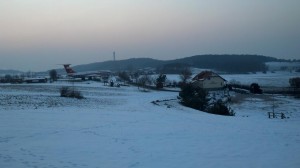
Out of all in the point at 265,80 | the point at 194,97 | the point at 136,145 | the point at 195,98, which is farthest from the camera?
the point at 265,80

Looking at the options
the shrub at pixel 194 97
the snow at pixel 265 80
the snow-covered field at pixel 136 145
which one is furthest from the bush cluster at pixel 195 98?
the snow at pixel 265 80

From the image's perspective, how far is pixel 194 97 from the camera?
3544cm

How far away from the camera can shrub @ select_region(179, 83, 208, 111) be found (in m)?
34.7

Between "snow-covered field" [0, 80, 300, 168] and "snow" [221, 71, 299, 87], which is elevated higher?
"snow" [221, 71, 299, 87]

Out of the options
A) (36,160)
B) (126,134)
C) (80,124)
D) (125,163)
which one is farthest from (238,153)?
(80,124)

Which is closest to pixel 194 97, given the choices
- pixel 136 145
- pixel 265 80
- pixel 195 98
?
pixel 195 98

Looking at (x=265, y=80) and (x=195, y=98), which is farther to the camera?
(x=265, y=80)

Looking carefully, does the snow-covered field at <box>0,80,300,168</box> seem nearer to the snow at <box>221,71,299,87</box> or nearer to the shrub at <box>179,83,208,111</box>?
the shrub at <box>179,83,208,111</box>

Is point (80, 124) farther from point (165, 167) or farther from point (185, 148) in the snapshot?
point (165, 167)

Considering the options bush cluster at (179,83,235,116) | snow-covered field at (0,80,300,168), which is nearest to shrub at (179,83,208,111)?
bush cluster at (179,83,235,116)

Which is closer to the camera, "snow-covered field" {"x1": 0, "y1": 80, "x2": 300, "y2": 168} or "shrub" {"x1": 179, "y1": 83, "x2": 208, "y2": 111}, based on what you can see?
"snow-covered field" {"x1": 0, "y1": 80, "x2": 300, "y2": 168}

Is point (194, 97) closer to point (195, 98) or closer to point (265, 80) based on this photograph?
point (195, 98)

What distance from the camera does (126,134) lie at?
49.1ft

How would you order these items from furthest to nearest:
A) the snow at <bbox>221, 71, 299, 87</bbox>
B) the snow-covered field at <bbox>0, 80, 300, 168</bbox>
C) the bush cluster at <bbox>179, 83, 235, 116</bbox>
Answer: the snow at <bbox>221, 71, 299, 87</bbox> < the bush cluster at <bbox>179, 83, 235, 116</bbox> < the snow-covered field at <bbox>0, 80, 300, 168</bbox>
